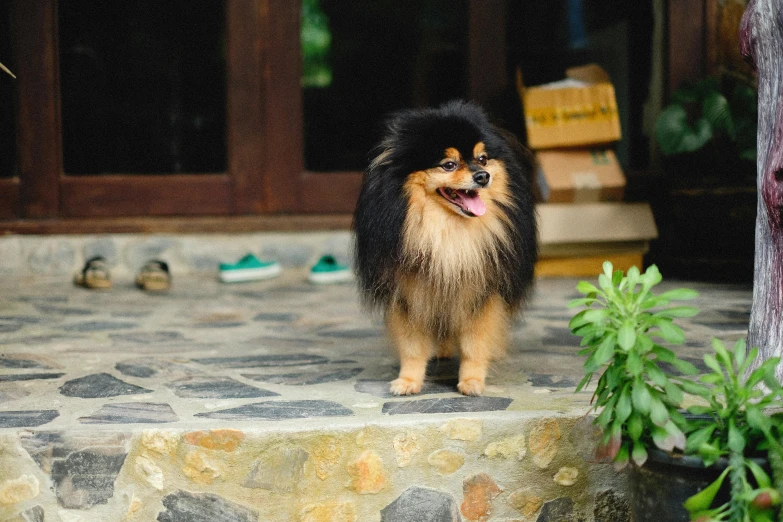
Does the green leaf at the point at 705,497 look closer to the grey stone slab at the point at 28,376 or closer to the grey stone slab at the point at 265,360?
the grey stone slab at the point at 265,360

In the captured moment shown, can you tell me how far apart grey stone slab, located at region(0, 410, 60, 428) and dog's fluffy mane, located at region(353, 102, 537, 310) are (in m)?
0.87

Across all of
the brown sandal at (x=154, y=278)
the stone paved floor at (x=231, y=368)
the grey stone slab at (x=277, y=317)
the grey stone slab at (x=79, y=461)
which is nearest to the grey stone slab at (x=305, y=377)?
the stone paved floor at (x=231, y=368)

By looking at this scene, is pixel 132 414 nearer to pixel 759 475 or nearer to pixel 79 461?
pixel 79 461

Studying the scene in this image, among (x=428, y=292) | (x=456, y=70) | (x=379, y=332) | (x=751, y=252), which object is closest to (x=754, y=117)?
(x=751, y=252)

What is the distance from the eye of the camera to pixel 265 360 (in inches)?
106

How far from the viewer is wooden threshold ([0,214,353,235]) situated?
4.54 meters

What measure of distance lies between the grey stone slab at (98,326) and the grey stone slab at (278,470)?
149 centimetres

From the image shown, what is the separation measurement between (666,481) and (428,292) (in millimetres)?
810

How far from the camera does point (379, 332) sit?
126 inches

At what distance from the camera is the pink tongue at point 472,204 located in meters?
2.14

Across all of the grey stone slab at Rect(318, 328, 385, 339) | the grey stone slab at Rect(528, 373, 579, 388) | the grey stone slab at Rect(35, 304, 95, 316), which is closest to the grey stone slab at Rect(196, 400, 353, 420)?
the grey stone slab at Rect(528, 373, 579, 388)

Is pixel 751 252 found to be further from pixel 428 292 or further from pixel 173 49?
pixel 173 49

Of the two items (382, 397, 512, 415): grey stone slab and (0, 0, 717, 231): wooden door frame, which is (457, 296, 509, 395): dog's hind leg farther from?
(0, 0, 717, 231): wooden door frame

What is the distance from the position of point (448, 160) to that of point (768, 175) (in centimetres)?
77
